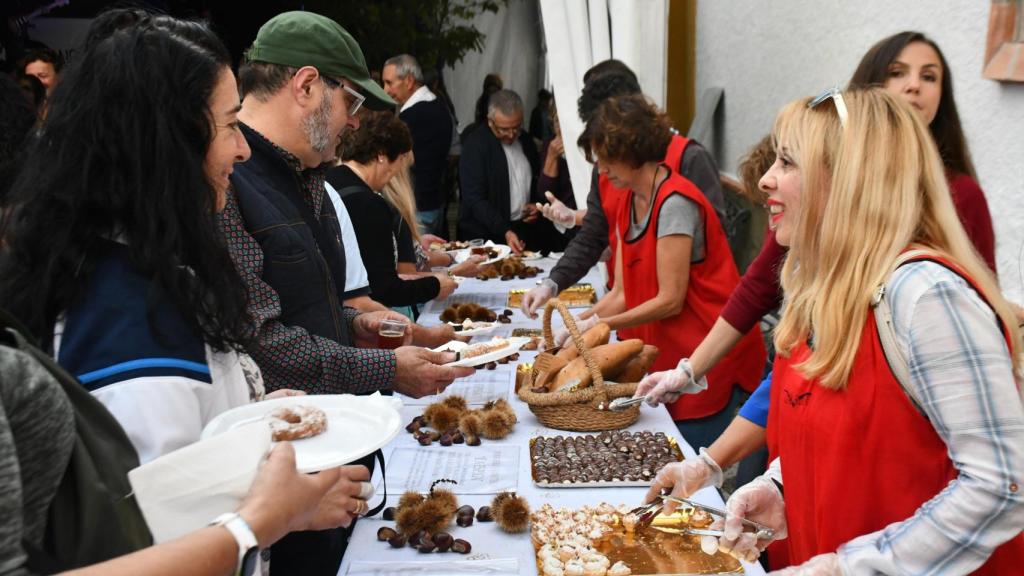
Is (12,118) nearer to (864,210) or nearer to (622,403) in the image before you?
(622,403)

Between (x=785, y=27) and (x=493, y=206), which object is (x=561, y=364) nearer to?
(x=785, y=27)

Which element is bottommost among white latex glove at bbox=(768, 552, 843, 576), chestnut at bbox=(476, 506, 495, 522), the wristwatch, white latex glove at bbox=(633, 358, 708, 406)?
chestnut at bbox=(476, 506, 495, 522)

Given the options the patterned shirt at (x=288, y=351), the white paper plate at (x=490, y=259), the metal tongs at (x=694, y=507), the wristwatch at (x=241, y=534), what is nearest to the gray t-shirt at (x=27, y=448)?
the wristwatch at (x=241, y=534)

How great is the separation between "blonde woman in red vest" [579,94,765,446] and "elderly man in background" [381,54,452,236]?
11.1ft

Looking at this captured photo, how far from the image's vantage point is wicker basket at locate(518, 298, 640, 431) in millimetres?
2432

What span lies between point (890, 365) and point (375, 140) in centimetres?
261

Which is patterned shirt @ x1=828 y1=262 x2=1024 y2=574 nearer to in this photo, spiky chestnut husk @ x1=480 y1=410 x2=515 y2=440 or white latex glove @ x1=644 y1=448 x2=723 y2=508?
white latex glove @ x1=644 y1=448 x2=723 y2=508

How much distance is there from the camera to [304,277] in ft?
6.77

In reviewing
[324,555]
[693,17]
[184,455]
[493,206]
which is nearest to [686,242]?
[324,555]

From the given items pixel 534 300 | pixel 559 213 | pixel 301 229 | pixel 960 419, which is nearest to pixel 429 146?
pixel 559 213

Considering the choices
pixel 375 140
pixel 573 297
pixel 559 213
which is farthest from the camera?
pixel 559 213

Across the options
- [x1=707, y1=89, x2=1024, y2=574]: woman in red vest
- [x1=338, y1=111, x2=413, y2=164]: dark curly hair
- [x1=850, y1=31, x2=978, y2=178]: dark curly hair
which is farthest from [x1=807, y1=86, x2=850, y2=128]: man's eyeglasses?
[x1=338, y1=111, x2=413, y2=164]: dark curly hair

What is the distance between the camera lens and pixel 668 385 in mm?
2420

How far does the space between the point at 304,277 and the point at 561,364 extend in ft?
3.01
